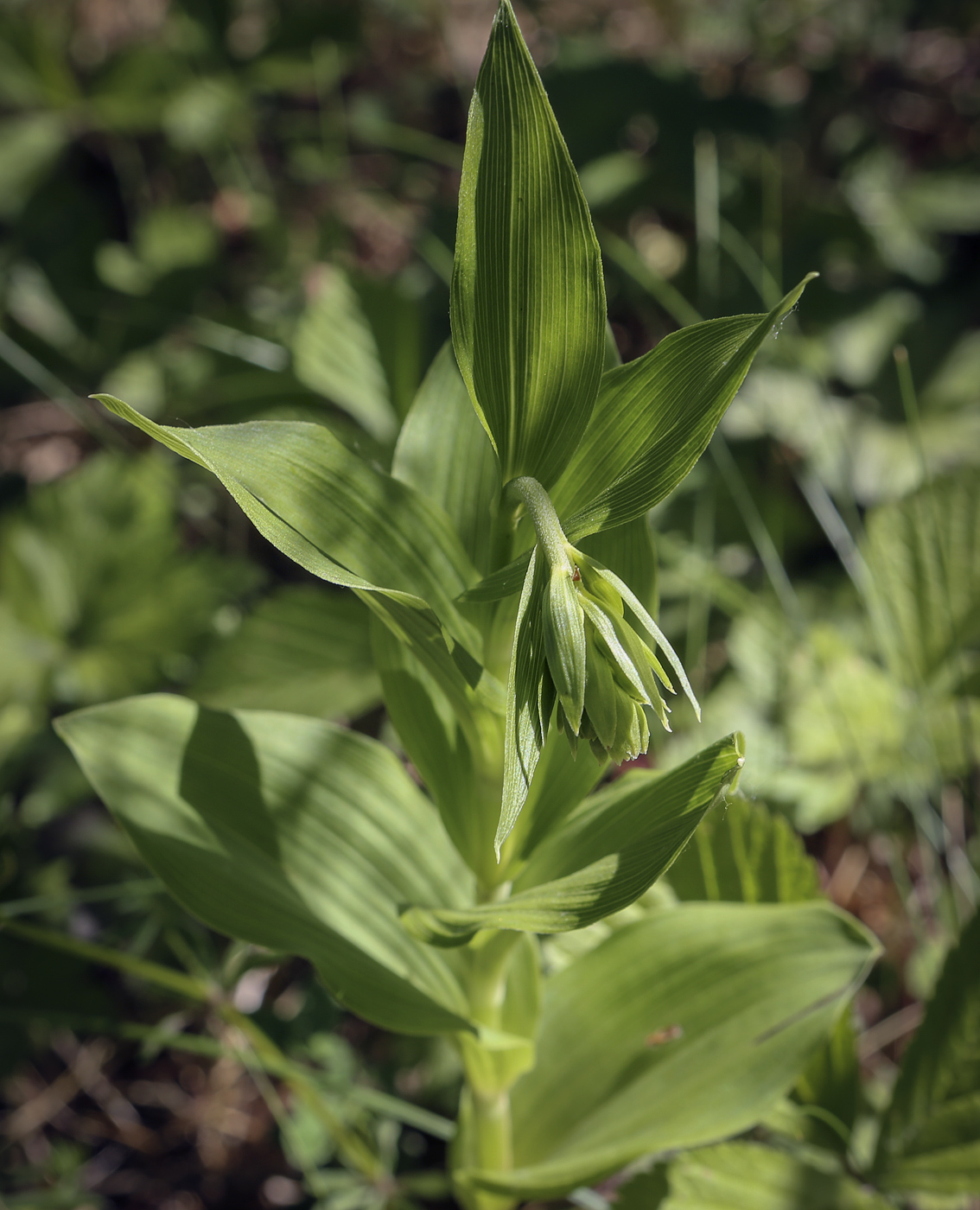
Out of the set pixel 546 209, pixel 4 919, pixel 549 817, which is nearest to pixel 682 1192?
pixel 549 817

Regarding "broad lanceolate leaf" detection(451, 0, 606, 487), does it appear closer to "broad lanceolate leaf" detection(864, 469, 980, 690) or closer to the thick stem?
the thick stem

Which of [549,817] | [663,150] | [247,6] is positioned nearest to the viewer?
[549,817]

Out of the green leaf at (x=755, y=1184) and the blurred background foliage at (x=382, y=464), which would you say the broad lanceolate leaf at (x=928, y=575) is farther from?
the green leaf at (x=755, y=1184)

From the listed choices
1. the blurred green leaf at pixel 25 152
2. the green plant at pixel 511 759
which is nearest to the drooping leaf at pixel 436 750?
the green plant at pixel 511 759

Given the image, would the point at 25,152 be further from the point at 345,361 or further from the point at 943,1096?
the point at 943,1096

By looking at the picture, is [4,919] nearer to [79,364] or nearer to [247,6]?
[79,364]

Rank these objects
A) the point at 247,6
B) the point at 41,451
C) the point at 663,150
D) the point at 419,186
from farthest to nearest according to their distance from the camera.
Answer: the point at 247,6
the point at 419,186
the point at 41,451
the point at 663,150

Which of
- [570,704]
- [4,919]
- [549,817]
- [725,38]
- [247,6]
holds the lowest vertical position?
[4,919]
